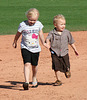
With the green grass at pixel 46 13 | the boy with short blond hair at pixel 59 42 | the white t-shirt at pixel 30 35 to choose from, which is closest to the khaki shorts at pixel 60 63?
the boy with short blond hair at pixel 59 42

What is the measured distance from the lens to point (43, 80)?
8.10 metres

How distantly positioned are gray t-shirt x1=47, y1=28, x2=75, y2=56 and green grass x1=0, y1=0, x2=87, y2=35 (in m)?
8.08

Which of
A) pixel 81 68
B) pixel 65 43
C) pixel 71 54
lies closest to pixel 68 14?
pixel 71 54

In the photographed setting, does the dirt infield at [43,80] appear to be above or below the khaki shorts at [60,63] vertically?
below

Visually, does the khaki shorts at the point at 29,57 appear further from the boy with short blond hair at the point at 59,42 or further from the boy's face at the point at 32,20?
the boy's face at the point at 32,20

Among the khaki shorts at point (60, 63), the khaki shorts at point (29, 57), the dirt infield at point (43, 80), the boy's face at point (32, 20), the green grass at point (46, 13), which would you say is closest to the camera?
the dirt infield at point (43, 80)

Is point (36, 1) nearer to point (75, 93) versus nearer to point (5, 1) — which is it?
point (5, 1)

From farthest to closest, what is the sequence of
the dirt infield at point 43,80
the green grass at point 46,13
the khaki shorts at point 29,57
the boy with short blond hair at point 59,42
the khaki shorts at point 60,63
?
the green grass at point 46,13 < the khaki shorts at point 60,63 < the boy with short blond hair at point 59,42 < the khaki shorts at point 29,57 < the dirt infield at point 43,80

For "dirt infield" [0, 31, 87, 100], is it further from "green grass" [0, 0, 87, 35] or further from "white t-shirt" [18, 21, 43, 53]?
"green grass" [0, 0, 87, 35]

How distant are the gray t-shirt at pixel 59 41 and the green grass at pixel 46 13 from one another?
26.5ft

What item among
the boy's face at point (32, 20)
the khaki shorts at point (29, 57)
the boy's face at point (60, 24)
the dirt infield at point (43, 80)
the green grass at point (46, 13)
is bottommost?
the green grass at point (46, 13)

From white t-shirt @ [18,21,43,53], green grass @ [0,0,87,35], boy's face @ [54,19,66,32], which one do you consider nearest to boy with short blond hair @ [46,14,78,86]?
boy's face @ [54,19,66,32]

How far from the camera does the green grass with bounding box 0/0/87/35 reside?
16875 millimetres

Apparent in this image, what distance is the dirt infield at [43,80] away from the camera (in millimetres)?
6758
